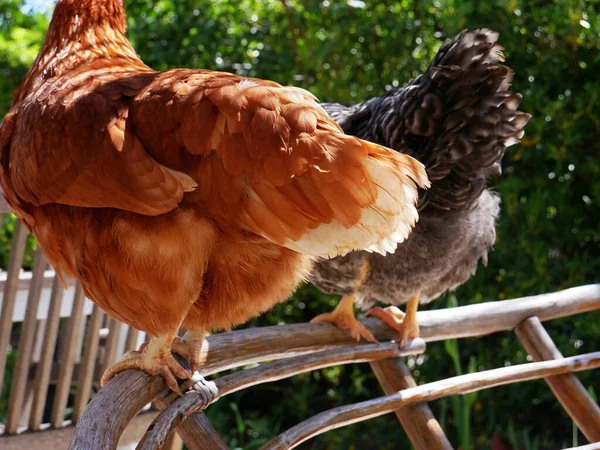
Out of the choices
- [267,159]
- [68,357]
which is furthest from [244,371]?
[68,357]

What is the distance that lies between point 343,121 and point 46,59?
2.82ft

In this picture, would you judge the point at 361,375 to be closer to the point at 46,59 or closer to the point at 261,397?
the point at 261,397

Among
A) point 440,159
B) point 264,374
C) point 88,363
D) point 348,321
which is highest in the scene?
point 440,159

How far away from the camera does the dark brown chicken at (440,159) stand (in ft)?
6.77

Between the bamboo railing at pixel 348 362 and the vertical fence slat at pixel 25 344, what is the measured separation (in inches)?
35.8

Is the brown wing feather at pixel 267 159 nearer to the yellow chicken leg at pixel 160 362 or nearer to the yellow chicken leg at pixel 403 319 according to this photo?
the yellow chicken leg at pixel 160 362

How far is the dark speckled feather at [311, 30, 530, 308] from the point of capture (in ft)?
6.77

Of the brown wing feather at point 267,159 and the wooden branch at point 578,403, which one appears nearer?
the brown wing feather at point 267,159

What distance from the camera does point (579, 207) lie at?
3.21 m

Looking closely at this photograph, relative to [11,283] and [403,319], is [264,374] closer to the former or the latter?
[403,319]

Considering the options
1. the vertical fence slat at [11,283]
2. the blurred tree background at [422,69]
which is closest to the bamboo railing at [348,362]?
the blurred tree background at [422,69]

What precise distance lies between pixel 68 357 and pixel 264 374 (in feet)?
3.93

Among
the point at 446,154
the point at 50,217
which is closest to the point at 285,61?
the point at 446,154

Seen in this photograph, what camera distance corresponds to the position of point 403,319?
2170 mm
